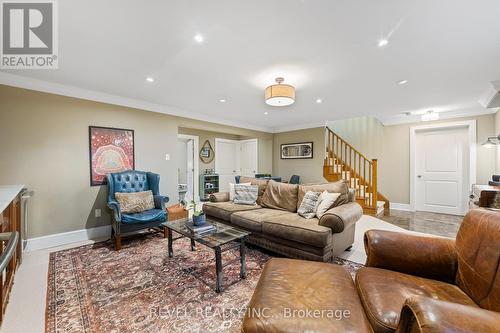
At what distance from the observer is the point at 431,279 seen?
1.37m

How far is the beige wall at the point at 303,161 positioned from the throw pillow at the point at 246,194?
301 cm

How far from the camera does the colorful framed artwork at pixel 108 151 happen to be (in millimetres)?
3412

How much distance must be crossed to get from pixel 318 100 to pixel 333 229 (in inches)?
102

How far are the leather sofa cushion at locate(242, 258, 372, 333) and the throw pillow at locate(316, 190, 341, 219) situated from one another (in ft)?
4.29

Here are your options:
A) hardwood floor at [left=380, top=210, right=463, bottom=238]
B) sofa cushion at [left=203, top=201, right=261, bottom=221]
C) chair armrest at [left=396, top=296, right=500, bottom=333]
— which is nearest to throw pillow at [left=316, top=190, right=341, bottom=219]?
sofa cushion at [left=203, top=201, right=261, bottom=221]

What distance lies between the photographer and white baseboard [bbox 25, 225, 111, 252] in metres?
2.93

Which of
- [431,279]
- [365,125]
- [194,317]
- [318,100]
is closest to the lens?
[431,279]

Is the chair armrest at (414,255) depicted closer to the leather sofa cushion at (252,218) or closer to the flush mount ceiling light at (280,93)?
the leather sofa cushion at (252,218)

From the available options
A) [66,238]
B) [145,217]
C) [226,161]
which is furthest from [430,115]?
[66,238]

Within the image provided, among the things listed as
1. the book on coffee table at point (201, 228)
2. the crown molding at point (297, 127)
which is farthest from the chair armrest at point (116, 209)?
the crown molding at point (297, 127)

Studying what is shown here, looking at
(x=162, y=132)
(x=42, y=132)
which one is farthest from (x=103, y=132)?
(x=162, y=132)

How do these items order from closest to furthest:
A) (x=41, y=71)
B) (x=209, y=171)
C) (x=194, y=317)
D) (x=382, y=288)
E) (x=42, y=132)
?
(x=382, y=288) < (x=194, y=317) < (x=41, y=71) < (x=42, y=132) < (x=209, y=171)

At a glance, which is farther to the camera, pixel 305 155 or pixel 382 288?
pixel 305 155

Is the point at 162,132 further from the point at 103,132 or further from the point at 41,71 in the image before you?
the point at 41,71
